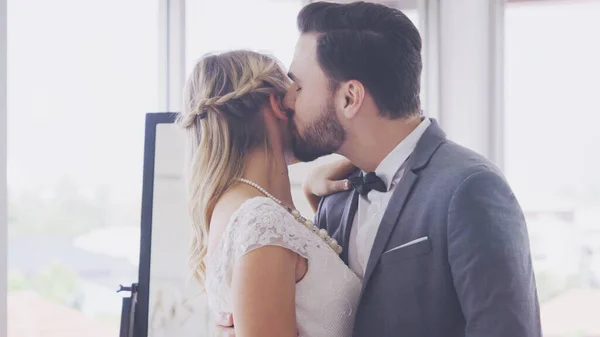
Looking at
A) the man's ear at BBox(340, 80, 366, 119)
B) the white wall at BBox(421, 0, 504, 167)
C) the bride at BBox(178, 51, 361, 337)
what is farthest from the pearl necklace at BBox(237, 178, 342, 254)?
the white wall at BBox(421, 0, 504, 167)

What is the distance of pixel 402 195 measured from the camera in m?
1.36

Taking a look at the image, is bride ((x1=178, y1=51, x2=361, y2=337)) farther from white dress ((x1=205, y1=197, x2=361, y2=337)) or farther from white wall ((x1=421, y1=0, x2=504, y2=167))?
white wall ((x1=421, y1=0, x2=504, y2=167))

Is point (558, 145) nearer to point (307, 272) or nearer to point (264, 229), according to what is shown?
point (307, 272)

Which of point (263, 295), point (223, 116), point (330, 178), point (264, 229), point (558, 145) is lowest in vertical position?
point (263, 295)

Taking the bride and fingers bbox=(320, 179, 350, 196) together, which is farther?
fingers bbox=(320, 179, 350, 196)

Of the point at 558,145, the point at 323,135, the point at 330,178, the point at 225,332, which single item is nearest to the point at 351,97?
the point at 323,135

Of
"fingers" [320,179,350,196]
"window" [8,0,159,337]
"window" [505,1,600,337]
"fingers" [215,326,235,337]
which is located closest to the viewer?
"fingers" [215,326,235,337]

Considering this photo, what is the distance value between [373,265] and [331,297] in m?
0.12

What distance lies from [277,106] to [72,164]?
1.69 metres

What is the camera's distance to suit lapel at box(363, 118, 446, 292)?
134cm

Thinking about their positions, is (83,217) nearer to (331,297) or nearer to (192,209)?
(192,209)

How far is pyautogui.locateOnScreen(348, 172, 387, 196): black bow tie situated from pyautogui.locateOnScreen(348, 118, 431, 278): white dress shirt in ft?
0.04

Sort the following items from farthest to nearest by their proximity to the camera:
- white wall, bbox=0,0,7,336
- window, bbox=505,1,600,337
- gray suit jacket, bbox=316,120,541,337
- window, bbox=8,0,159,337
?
window, bbox=505,1,600,337 → window, bbox=8,0,159,337 → white wall, bbox=0,0,7,336 → gray suit jacket, bbox=316,120,541,337

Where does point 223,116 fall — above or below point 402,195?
above
